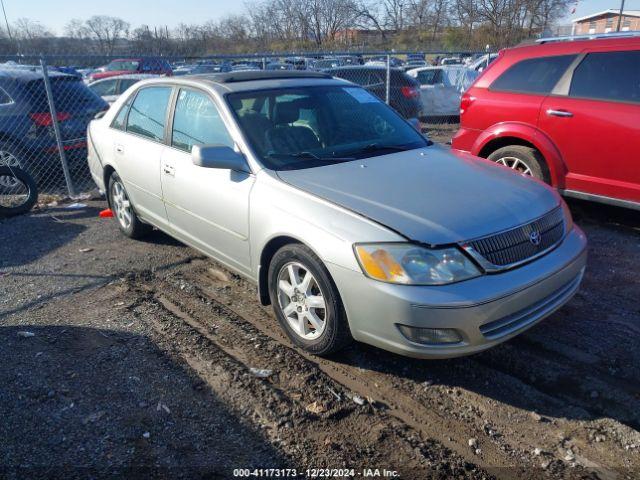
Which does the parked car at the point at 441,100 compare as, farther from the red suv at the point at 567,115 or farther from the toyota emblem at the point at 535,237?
the toyota emblem at the point at 535,237

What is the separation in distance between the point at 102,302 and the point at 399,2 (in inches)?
2376

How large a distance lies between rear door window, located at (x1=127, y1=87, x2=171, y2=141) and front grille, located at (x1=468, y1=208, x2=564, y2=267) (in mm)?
3009

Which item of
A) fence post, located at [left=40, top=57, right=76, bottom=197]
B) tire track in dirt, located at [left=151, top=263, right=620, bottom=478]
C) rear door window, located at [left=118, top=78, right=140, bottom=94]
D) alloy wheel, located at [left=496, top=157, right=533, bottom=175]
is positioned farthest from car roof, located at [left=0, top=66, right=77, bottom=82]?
alloy wheel, located at [left=496, top=157, right=533, bottom=175]

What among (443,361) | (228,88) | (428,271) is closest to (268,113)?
(228,88)

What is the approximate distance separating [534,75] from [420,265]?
3958 mm

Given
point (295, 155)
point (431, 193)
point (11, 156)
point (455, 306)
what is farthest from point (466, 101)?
point (11, 156)

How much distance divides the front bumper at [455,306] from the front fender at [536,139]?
8.71 ft

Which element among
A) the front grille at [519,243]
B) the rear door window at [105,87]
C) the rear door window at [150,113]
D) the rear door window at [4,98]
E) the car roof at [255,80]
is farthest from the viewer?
the rear door window at [105,87]

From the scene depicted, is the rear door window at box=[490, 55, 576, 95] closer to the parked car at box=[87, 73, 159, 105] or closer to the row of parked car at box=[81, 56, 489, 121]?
the row of parked car at box=[81, 56, 489, 121]

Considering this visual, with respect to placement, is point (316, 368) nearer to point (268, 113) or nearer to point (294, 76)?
point (268, 113)

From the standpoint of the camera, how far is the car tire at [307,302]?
120 inches

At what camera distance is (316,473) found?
2.45 meters

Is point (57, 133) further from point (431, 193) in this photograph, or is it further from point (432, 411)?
point (432, 411)

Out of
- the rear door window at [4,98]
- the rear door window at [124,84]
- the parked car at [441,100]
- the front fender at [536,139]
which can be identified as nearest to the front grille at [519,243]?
the front fender at [536,139]
